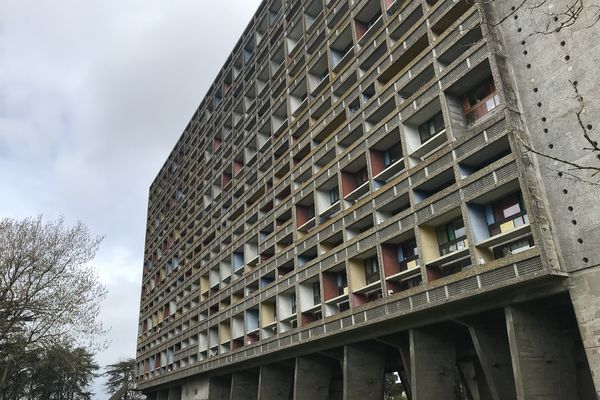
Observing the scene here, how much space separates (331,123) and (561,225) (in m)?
15.1

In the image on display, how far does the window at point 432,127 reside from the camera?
22061mm

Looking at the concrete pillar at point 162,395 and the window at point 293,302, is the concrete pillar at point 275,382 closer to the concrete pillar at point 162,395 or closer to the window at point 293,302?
the window at point 293,302

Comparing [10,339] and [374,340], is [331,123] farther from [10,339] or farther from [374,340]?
[10,339]

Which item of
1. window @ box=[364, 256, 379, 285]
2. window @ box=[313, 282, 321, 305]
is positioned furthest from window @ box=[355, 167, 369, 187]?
window @ box=[313, 282, 321, 305]

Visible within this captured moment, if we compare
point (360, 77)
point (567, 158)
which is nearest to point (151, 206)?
point (360, 77)

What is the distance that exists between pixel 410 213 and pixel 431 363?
20.5 ft

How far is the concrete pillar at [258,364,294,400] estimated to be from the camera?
3062 cm

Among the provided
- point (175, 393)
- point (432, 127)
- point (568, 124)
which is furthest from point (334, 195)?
point (175, 393)

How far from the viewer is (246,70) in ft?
142

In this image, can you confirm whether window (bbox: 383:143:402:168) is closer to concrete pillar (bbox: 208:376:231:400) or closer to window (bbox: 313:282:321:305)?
window (bbox: 313:282:321:305)

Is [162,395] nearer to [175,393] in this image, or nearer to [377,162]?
[175,393]

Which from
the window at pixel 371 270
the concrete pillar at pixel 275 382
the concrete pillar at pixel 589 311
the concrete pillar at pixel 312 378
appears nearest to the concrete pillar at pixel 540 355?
the concrete pillar at pixel 589 311

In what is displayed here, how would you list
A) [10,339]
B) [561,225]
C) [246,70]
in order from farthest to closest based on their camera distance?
1. [246,70]
2. [10,339]
3. [561,225]

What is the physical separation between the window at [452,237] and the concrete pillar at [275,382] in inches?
602
